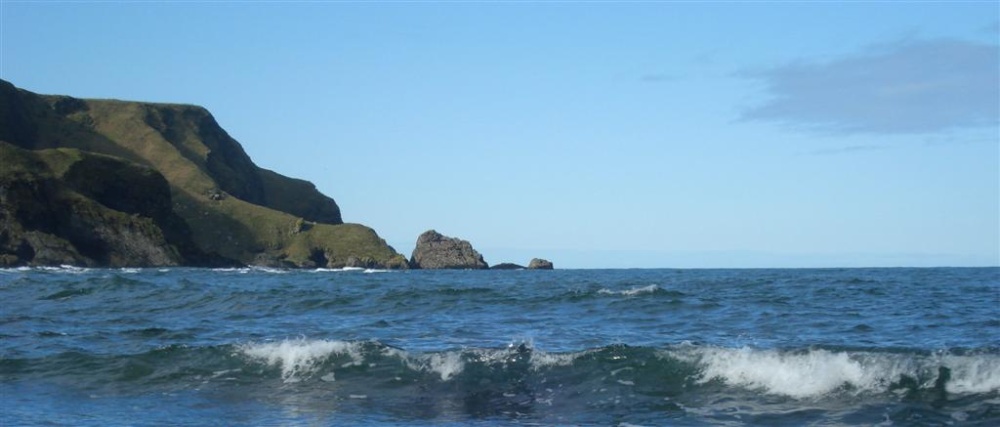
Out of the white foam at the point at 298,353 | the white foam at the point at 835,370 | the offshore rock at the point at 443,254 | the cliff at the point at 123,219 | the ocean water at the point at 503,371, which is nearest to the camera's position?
the ocean water at the point at 503,371

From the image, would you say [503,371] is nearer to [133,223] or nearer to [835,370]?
[835,370]

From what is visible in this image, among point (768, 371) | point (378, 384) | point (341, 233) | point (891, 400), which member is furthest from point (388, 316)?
point (341, 233)

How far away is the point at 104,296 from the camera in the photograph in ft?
121

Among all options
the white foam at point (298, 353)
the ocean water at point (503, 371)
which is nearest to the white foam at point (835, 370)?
the ocean water at point (503, 371)

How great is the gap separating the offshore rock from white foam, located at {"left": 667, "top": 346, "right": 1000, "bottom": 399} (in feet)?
559

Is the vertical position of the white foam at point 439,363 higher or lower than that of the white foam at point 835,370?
lower

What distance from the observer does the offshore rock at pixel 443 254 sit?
188m

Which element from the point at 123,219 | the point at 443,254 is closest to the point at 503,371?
the point at 123,219

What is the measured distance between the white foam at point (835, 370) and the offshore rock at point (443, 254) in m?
170

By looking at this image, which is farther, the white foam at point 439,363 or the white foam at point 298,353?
the white foam at point 298,353

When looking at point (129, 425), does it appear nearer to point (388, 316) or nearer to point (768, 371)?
point (768, 371)

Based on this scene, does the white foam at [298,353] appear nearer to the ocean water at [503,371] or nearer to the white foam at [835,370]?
the ocean water at [503,371]

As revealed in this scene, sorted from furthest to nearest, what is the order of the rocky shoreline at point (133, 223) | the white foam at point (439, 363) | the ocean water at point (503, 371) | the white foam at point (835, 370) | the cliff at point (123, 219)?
the rocky shoreline at point (133, 223), the cliff at point (123, 219), the white foam at point (439, 363), the white foam at point (835, 370), the ocean water at point (503, 371)

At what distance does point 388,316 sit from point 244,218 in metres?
163
